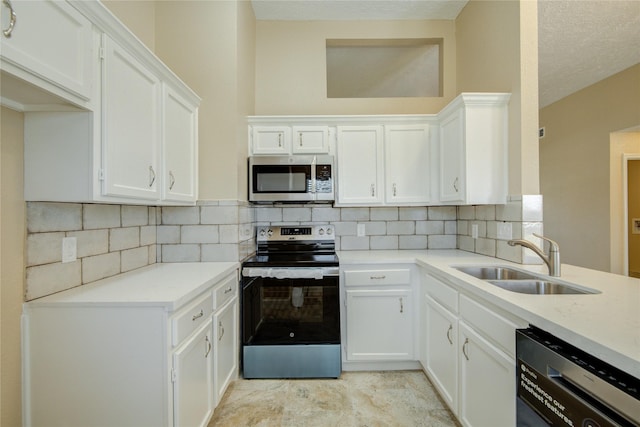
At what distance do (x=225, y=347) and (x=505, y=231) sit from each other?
7.02ft

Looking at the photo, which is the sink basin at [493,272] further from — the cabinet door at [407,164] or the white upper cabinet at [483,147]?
the cabinet door at [407,164]

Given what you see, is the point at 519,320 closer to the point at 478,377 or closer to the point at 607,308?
the point at 607,308

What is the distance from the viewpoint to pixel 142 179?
1540 mm

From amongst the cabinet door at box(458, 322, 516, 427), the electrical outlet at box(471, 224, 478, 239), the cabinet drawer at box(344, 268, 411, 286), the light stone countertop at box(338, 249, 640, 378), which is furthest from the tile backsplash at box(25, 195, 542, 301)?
the cabinet door at box(458, 322, 516, 427)

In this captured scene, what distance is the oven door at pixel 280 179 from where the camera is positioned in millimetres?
2496

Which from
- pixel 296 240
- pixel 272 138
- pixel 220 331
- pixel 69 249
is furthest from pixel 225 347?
pixel 272 138

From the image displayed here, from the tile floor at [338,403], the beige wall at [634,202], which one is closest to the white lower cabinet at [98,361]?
the tile floor at [338,403]

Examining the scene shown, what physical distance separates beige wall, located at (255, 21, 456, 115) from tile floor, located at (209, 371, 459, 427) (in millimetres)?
2408

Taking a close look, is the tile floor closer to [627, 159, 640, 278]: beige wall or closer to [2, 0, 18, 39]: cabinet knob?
[2, 0, 18, 39]: cabinet knob

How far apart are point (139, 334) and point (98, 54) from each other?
1.18m

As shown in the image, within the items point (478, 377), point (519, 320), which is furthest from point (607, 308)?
point (478, 377)

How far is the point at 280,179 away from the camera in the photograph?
8.23ft

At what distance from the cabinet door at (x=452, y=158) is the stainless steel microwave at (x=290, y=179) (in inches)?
37.8

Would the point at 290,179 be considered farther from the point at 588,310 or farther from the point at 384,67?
the point at 384,67
